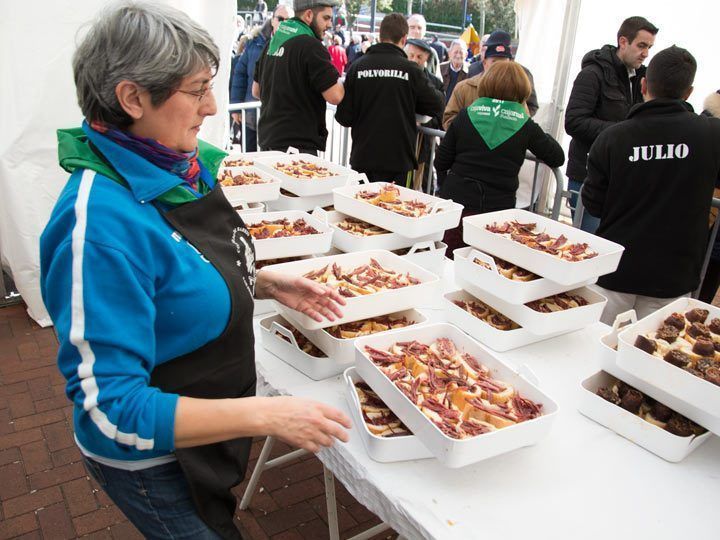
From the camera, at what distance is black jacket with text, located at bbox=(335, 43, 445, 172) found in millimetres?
4105

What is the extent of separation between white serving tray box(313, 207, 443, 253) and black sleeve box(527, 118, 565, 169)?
4.30ft

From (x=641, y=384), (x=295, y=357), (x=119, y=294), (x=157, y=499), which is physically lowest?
(x=157, y=499)

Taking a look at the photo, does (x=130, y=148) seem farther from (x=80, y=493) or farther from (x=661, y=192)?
(x=661, y=192)

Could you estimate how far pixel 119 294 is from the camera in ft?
3.54

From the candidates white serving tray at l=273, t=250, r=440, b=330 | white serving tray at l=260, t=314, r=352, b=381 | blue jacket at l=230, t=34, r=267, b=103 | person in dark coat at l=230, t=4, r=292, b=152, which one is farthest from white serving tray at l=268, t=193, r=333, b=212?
blue jacket at l=230, t=34, r=267, b=103

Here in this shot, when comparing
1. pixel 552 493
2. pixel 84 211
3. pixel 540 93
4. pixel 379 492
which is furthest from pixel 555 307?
pixel 540 93

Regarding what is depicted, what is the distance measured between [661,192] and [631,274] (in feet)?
1.35

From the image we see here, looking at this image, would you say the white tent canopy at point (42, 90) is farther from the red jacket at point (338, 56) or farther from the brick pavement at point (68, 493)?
the red jacket at point (338, 56)

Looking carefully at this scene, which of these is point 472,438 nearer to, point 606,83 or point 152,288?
point 152,288

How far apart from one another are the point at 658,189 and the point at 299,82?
8.01ft

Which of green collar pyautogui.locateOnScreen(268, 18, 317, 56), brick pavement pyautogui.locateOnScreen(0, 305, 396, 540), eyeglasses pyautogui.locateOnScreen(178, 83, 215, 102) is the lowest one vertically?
brick pavement pyautogui.locateOnScreen(0, 305, 396, 540)

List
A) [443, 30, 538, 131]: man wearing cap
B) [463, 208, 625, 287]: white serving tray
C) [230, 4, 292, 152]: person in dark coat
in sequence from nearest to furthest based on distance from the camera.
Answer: [463, 208, 625, 287]: white serving tray
[443, 30, 538, 131]: man wearing cap
[230, 4, 292, 152]: person in dark coat

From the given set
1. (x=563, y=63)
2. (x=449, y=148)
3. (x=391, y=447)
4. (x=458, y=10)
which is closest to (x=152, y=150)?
(x=391, y=447)

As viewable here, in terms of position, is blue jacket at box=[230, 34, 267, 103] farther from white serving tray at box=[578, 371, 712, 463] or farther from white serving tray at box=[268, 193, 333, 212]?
white serving tray at box=[578, 371, 712, 463]
